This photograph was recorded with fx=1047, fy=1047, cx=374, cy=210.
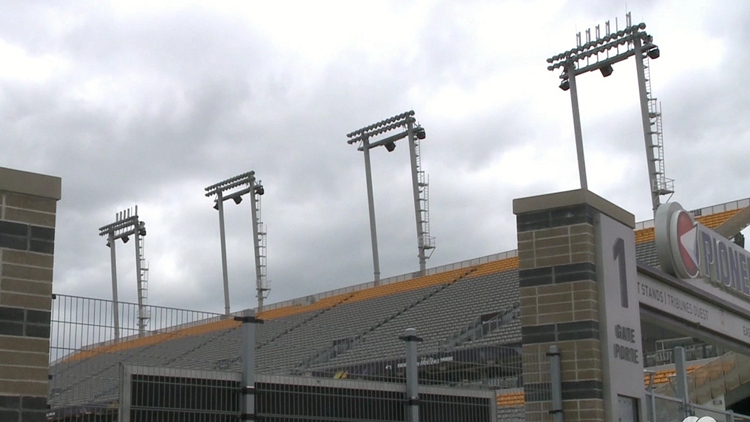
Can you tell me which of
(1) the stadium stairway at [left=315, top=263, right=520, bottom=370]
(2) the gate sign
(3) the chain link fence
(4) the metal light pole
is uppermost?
(4) the metal light pole

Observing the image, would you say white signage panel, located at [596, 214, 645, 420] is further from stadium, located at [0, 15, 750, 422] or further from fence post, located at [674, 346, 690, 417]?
fence post, located at [674, 346, 690, 417]

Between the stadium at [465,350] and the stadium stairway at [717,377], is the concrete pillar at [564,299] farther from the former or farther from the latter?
the stadium stairway at [717,377]

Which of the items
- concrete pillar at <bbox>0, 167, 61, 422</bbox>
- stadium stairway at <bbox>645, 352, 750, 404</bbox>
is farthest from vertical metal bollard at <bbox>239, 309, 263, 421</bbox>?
stadium stairway at <bbox>645, 352, 750, 404</bbox>

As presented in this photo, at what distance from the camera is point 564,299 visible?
11.6m

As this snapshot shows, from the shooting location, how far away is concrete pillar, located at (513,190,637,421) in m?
11.4

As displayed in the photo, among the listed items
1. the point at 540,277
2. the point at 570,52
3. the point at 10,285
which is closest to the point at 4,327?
the point at 10,285

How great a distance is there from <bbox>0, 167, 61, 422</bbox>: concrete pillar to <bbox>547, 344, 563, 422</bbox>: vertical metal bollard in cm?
598

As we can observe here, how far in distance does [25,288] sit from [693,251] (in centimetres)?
994

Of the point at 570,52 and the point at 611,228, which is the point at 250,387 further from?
the point at 570,52

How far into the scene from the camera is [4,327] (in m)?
7.09

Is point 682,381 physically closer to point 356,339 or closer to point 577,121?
point 356,339

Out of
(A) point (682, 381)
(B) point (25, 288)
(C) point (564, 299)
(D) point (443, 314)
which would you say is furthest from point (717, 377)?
(B) point (25, 288)

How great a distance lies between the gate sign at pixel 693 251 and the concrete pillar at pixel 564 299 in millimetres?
2212

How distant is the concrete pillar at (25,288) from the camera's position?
23.1ft
